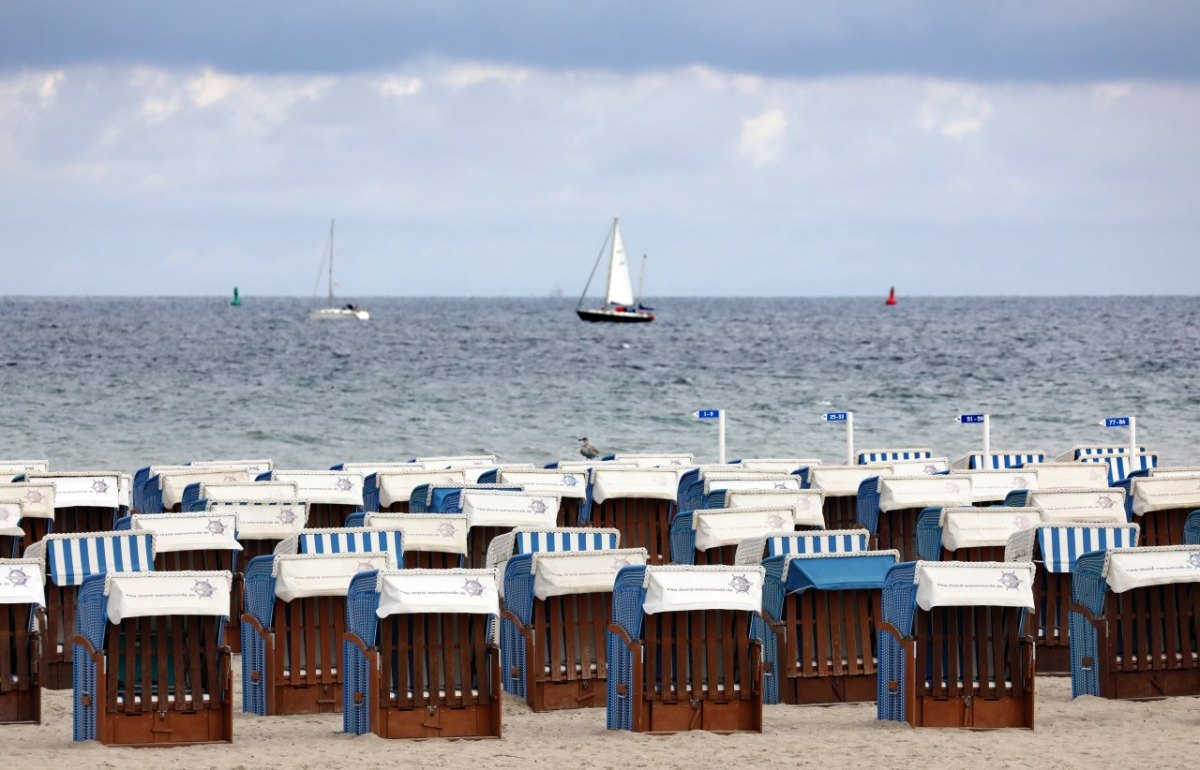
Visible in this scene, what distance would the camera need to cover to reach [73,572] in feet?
35.4

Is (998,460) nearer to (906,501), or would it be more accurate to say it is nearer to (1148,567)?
A: (906,501)

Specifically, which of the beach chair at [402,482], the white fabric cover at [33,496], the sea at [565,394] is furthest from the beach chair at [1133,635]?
the sea at [565,394]

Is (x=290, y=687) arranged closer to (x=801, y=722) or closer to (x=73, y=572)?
(x=73, y=572)

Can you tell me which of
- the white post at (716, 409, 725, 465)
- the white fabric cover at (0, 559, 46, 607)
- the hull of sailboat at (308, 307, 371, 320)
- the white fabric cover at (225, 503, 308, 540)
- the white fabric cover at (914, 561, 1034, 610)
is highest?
the hull of sailboat at (308, 307, 371, 320)

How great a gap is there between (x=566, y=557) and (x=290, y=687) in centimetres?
175

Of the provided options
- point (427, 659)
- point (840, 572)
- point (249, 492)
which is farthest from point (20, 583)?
point (249, 492)

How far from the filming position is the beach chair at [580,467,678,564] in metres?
14.6

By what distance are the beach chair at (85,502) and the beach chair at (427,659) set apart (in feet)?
18.7

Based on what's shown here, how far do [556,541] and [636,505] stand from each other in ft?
11.5

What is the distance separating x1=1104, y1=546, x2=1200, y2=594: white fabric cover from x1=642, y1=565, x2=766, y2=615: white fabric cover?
2.16 meters

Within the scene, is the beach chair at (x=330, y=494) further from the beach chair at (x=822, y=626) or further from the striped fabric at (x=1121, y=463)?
the striped fabric at (x=1121, y=463)

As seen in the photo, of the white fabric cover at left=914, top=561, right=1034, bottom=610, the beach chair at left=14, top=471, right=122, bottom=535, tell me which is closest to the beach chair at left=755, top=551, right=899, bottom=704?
the white fabric cover at left=914, top=561, right=1034, bottom=610

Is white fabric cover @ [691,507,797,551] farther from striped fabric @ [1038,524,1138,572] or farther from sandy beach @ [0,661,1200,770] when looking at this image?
sandy beach @ [0,661,1200,770]

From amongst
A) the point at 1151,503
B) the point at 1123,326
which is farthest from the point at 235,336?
the point at 1151,503
